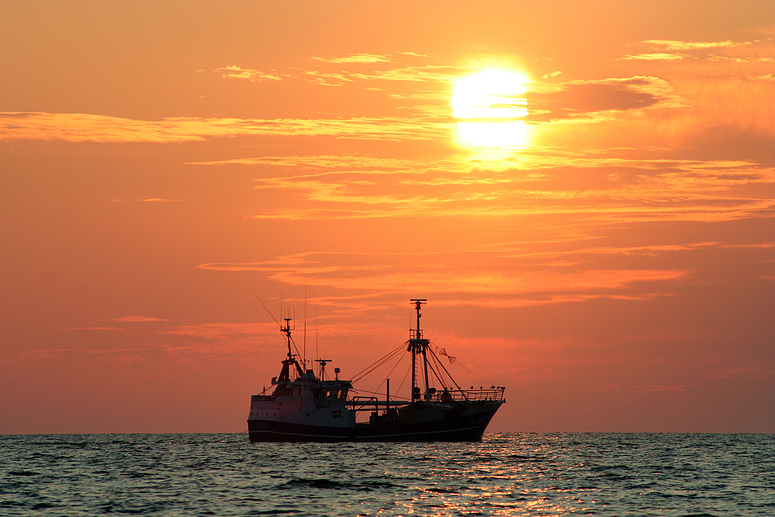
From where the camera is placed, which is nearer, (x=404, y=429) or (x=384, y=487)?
(x=384, y=487)

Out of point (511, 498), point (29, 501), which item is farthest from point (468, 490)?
point (29, 501)

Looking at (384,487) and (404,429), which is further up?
(404,429)

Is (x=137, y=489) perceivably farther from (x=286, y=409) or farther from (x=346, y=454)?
(x=286, y=409)

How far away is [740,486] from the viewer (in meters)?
73.8

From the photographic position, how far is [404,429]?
126 m

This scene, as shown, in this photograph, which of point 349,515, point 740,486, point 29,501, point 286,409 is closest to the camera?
point 349,515

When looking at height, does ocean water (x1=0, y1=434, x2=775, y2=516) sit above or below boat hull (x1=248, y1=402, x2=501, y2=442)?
below

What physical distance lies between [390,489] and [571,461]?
47014 millimetres

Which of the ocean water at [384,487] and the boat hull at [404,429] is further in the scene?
the boat hull at [404,429]

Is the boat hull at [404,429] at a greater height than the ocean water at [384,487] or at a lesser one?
greater

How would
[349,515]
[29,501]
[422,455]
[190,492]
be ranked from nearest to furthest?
[349,515], [29,501], [190,492], [422,455]

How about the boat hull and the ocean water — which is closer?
the ocean water

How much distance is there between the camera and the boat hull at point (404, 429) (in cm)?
12188

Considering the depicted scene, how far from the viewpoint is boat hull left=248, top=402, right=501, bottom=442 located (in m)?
122
